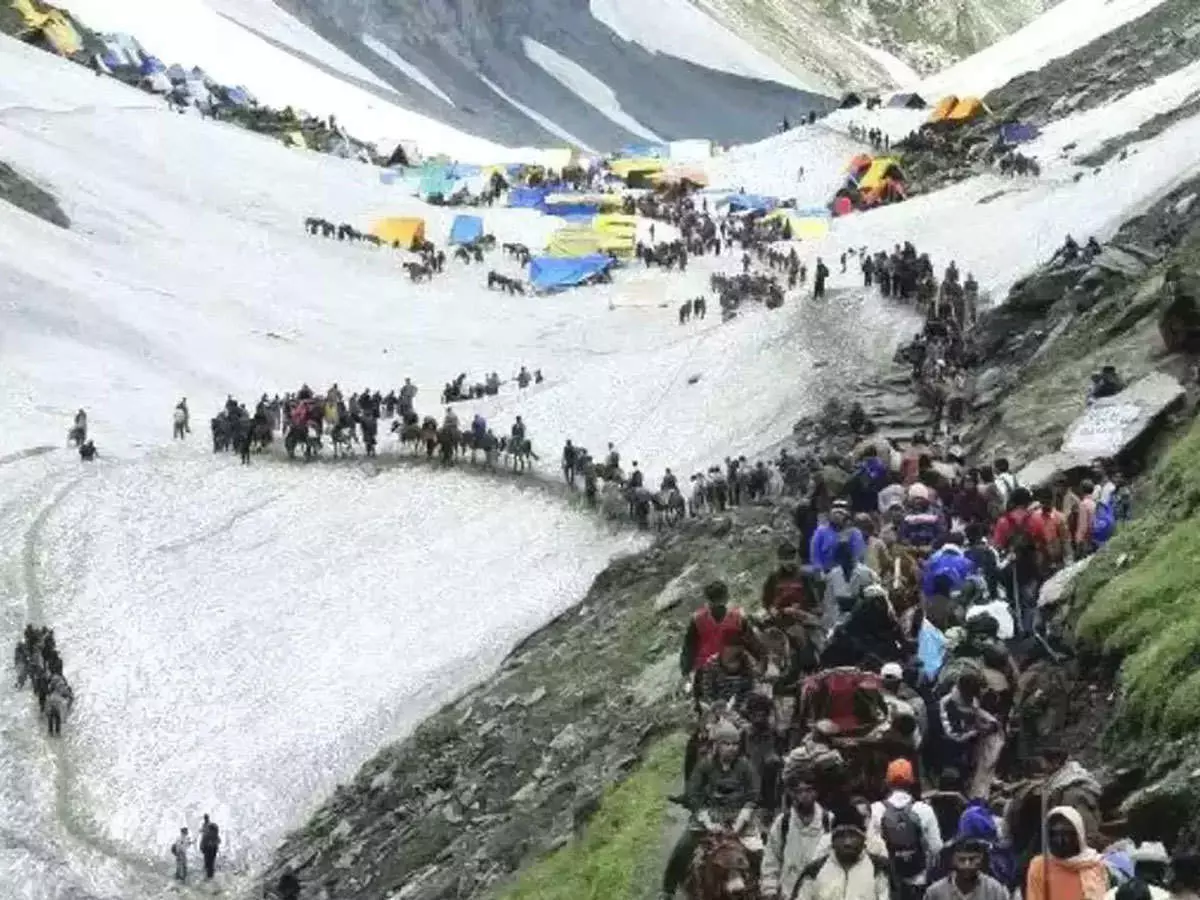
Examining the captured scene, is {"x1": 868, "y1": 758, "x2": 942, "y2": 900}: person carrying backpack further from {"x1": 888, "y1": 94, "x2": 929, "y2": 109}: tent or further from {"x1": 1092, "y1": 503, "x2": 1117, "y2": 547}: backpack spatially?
{"x1": 888, "y1": 94, "x2": 929, "y2": 109}: tent

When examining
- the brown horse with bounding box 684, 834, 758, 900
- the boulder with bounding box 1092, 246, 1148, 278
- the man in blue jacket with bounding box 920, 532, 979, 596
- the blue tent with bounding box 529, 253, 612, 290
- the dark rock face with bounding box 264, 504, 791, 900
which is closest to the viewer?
the brown horse with bounding box 684, 834, 758, 900

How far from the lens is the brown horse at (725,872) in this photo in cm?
1083

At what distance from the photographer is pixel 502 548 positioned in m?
36.0

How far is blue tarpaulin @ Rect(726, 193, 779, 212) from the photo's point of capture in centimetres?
8212

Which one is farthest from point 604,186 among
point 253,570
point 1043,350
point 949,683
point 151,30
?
point 949,683

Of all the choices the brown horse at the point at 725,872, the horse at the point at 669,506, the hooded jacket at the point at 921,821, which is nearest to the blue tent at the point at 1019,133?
the horse at the point at 669,506

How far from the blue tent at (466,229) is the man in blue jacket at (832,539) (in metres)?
62.9

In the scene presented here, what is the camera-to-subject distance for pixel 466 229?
260 feet

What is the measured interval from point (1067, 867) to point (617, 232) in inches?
2675

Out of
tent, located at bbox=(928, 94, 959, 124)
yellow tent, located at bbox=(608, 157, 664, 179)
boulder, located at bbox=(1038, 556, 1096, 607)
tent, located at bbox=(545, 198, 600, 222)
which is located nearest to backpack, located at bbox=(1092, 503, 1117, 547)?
boulder, located at bbox=(1038, 556, 1096, 607)

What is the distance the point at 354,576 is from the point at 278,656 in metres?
3.35

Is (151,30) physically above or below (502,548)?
above

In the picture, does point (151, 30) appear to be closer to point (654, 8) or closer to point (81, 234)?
point (81, 234)

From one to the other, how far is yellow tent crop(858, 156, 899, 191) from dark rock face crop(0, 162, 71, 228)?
32874 mm
